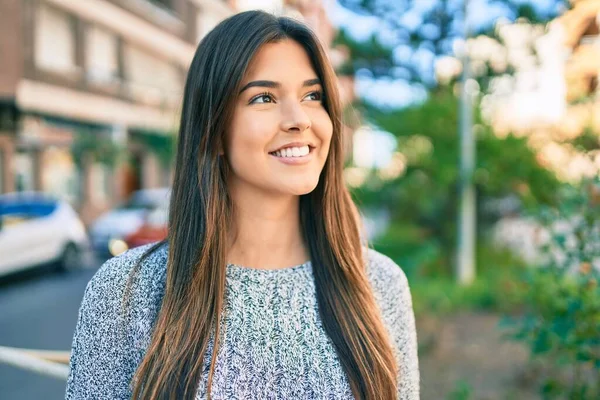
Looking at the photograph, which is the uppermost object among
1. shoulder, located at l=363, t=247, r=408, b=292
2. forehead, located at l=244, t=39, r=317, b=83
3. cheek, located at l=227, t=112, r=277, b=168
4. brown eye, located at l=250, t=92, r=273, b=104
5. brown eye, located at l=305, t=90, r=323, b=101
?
forehead, located at l=244, t=39, r=317, b=83

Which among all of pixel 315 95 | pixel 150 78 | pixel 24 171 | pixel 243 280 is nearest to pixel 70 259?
pixel 24 171

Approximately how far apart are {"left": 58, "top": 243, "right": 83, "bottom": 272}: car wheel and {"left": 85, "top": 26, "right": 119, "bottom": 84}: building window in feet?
8.57

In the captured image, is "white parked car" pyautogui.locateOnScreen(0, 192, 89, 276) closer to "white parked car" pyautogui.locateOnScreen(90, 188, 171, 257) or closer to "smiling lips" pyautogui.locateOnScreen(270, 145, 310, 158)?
"white parked car" pyautogui.locateOnScreen(90, 188, 171, 257)

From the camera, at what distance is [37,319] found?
5.32 meters

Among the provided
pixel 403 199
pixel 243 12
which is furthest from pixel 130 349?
pixel 403 199

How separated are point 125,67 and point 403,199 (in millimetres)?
6708

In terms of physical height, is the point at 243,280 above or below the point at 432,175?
below

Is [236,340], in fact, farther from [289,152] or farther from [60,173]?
[60,173]

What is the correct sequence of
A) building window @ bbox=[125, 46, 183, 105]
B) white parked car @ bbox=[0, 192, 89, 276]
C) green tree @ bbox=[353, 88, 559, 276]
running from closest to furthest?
white parked car @ bbox=[0, 192, 89, 276]
green tree @ bbox=[353, 88, 559, 276]
building window @ bbox=[125, 46, 183, 105]

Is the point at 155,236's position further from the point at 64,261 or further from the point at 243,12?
the point at 243,12

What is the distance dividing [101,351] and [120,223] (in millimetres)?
8792

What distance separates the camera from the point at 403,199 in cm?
723

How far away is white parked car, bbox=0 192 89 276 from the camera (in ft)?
14.9

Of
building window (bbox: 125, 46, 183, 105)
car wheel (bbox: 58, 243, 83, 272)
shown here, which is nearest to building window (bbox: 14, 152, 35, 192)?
car wheel (bbox: 58, 243, 83, 272)
